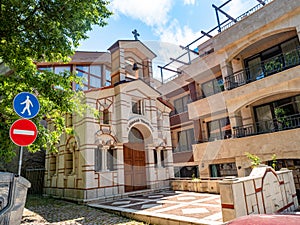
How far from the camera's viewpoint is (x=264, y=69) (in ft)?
43.0

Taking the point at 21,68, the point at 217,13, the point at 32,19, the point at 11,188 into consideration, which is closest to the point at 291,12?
the point at 217,13

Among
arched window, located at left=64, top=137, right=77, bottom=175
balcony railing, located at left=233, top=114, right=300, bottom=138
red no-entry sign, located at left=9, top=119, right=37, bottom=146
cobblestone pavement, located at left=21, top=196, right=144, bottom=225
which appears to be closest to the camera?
red no-entry sign, located at left=9, top=119, right=37, bottom=146

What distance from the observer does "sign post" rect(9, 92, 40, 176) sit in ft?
13.5

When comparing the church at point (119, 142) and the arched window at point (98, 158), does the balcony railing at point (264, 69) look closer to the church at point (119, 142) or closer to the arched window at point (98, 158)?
the church at point (119, 142)

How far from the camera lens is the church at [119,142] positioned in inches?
394

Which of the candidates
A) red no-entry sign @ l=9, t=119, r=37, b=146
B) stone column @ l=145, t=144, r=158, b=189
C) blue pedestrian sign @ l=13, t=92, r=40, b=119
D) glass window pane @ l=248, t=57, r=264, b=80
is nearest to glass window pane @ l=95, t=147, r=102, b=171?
stone column @ l=145, t=144, r=158, b=189

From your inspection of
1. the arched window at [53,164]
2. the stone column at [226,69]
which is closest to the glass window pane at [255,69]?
the stone column at [226,69]

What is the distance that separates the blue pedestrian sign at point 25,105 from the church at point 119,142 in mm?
4535

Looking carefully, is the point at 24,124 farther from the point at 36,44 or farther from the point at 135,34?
the point at 135,34

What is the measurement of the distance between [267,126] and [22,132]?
1357 centimetres

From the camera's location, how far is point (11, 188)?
125 inches

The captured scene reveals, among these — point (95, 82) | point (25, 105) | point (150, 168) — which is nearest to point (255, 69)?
point (150, 168)

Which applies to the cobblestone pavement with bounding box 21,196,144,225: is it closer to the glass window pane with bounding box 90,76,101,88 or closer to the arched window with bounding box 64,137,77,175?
the arched window with bounding box 64,137,77,175

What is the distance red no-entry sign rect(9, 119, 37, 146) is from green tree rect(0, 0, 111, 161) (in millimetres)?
2413
